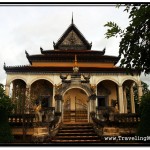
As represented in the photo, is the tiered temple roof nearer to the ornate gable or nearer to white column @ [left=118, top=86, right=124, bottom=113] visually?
the ornate gable

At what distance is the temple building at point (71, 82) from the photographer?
1384 centimetres

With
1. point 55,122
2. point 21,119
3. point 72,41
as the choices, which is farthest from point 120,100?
point 72,41

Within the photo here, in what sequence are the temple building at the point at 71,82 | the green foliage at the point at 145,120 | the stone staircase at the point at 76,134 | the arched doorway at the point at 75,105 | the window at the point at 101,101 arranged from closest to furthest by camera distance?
the green foliage at the point at 145,120 → the stone staircase at the point at 76,134 → the temple building at the point at 71,82 → the arched doorway at the point at 75,105 → the window at the point at 101,101

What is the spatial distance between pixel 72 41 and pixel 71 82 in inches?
434

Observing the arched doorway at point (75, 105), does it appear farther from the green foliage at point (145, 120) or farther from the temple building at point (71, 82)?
the green foliage at point (145, 120)

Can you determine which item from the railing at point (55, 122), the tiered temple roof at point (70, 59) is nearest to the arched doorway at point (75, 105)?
the railing at point (55, 122)

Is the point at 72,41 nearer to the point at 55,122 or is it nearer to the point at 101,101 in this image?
the point at 101,101

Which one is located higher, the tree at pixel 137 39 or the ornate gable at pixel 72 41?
the ornate gable at pixel 72 41

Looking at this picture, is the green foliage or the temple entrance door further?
the temple entrance door

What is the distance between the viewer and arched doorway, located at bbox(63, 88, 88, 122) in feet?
50.5

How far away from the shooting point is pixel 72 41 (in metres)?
24.2

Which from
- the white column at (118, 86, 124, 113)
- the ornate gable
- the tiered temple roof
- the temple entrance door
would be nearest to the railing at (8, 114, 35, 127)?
the temple entrance door

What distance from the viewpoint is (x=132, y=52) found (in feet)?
17.6

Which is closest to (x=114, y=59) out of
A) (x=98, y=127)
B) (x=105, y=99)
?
(x=105, y=99)
